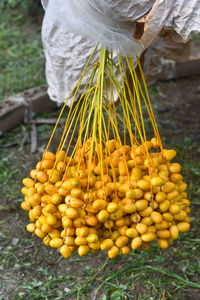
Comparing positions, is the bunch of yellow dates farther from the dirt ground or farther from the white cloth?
the dirt ground

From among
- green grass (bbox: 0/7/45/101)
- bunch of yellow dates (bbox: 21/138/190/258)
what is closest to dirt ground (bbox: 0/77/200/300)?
bunch of yellow dates (bbox: 21/138/190/258)

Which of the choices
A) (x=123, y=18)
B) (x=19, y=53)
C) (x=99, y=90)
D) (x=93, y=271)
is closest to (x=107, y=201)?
(x=99, y=90)

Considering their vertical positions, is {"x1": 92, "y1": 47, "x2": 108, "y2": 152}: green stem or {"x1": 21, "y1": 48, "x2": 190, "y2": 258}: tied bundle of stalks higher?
{"x1": 92, "y1": 47, "x2": 108, "y2": 152}: green stem

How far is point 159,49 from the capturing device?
2.65m

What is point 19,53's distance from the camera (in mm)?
4285

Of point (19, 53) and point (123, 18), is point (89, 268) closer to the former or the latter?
point (123, 18)

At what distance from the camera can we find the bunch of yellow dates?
1194mm

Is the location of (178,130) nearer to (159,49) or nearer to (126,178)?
(159,49)

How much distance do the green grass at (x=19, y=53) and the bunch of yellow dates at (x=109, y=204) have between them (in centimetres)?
238

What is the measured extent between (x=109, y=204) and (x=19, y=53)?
3.47 metres

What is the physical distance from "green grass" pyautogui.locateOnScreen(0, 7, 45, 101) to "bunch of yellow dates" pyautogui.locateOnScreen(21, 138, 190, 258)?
7.82 ft

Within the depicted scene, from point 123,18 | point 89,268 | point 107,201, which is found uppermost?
point 123,18

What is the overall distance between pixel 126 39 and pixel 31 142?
1.75m

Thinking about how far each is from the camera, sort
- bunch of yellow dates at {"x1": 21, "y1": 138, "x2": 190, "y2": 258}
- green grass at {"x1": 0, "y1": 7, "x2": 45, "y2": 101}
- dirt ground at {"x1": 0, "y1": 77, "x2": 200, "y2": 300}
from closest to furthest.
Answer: bunch of yellow dates at {"x1": 21, "y1": 138, "x2": 190, "y2": 258} → dirt ground at {"x1": 0, "y1": 77, "x2": 200, "y2": 300} → green grass at {"x1": 0, "y1": 7, "x2": 45, "y2": 101}
